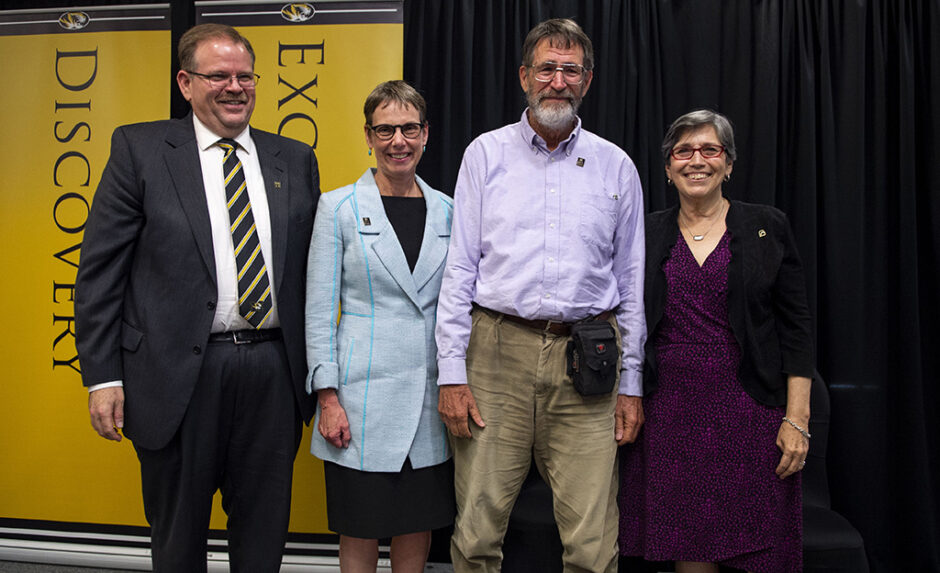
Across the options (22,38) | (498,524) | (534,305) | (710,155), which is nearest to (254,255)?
(534,305)

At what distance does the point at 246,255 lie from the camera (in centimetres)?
168

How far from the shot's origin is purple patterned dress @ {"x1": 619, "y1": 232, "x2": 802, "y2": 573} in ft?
5.71

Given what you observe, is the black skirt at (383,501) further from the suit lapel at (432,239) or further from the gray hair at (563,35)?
the gray hair at (563,35)

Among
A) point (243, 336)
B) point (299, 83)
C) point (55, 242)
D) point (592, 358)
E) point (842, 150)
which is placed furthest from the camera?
point (55, 242)

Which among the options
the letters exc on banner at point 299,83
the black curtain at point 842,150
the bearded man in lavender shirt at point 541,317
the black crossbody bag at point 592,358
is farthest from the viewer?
the letters exc on banner at point 299,83

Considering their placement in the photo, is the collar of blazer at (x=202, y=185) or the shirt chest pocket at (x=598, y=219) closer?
the collar of blazer at (x=202, y=185)

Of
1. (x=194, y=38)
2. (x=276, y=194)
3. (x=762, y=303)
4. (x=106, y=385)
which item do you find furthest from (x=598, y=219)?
(x=106, y=385)

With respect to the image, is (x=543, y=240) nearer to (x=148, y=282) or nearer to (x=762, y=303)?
(x=762, y=303)

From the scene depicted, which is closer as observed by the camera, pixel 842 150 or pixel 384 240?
pixel 384 240

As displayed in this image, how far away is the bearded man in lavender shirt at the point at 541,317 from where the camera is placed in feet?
5.60

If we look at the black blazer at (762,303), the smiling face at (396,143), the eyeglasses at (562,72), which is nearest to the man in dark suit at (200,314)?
the smiling face at (396,143)

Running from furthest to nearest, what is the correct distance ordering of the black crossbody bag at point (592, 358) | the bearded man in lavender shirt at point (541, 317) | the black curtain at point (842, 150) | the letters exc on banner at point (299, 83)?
the letters exc on banner at point (299, 83) → the black curtain at point (842, 150) → the bearded man in lavender shirt at point (541, 317) → the black crossbody bag at point (592, 358)

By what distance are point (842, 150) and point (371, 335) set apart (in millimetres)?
2216

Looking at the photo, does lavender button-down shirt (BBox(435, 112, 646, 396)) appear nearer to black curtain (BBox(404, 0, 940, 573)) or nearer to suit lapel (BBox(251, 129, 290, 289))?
suit lapel (BBox(251, 129, 290, 289))
